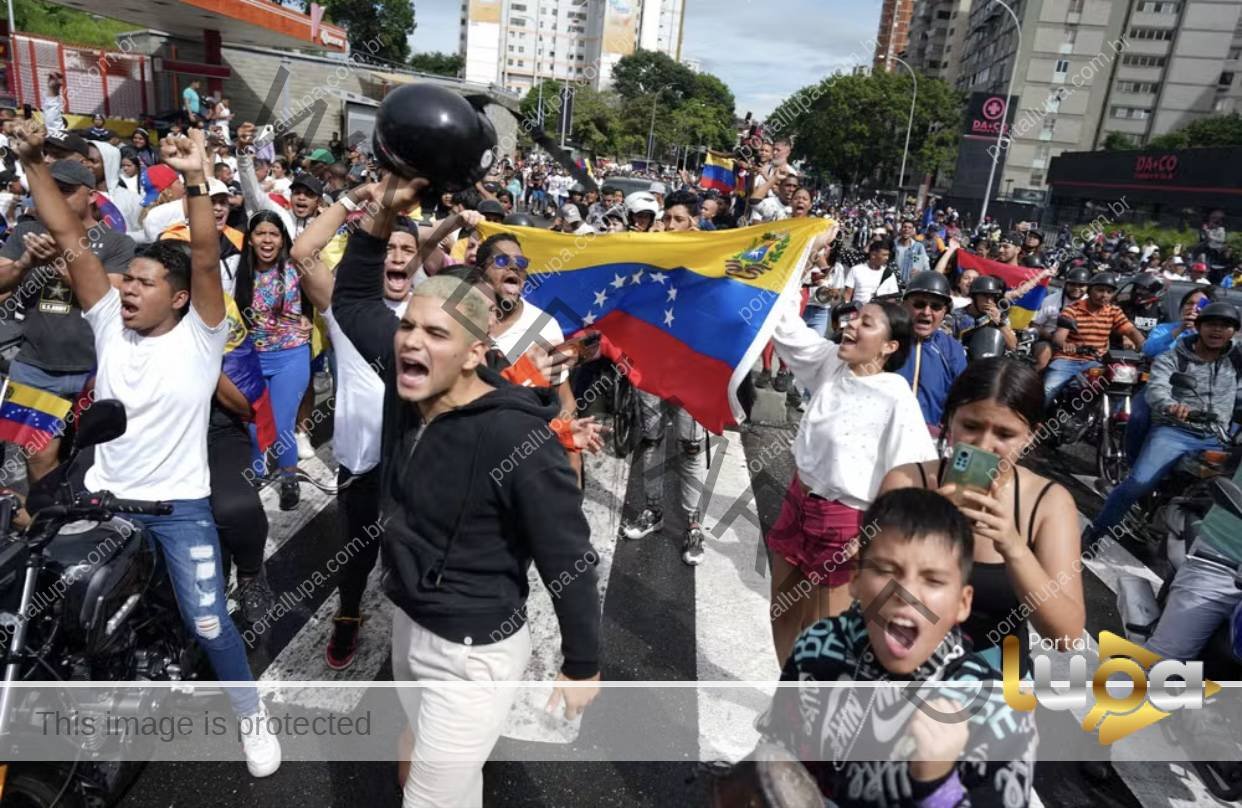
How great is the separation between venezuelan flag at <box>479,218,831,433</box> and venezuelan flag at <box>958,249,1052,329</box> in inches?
233

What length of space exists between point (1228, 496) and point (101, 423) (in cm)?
443

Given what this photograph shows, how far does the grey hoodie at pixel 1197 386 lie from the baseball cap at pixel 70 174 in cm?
732

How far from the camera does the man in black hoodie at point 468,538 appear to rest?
2.25 m

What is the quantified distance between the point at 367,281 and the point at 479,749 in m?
1.71

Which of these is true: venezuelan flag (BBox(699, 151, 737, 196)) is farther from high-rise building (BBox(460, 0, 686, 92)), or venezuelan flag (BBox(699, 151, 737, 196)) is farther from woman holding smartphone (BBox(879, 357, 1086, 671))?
high-rise building (BBox(460, 0, 686, 92))

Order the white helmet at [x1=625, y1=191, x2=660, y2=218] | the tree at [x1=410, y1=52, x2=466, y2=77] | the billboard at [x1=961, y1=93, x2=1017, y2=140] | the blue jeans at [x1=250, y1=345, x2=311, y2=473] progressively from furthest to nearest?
1. the tree at [x1=410, y1=52, x2=466, y2=77]
2. the billboard at [x1=961, y1=93, x2=1017, y2=140]
3. the white helmet at [x1=625, y1=191, x2=660, y2=218]
4. the blue jeans at [x1=250, y1=345, x2=311, y2=473]

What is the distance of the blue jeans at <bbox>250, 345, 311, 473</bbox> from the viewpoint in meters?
5.50

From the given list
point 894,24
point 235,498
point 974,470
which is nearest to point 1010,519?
point 974,470

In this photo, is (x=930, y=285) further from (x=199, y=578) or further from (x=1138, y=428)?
(x=199, y=578)

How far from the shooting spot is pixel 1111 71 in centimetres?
6875

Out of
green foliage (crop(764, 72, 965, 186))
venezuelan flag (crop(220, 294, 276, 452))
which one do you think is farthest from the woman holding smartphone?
green foliage (crop(764, 72, 965, 186))

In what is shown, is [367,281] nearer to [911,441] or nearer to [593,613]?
[593,613]

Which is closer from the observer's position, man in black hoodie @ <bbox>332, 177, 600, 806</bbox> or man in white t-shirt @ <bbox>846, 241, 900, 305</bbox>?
man in black hoodie @ <bbox>332, 177, 600, 806</bbox>

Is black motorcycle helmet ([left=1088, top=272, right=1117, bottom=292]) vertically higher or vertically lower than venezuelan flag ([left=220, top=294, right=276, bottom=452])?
higher
